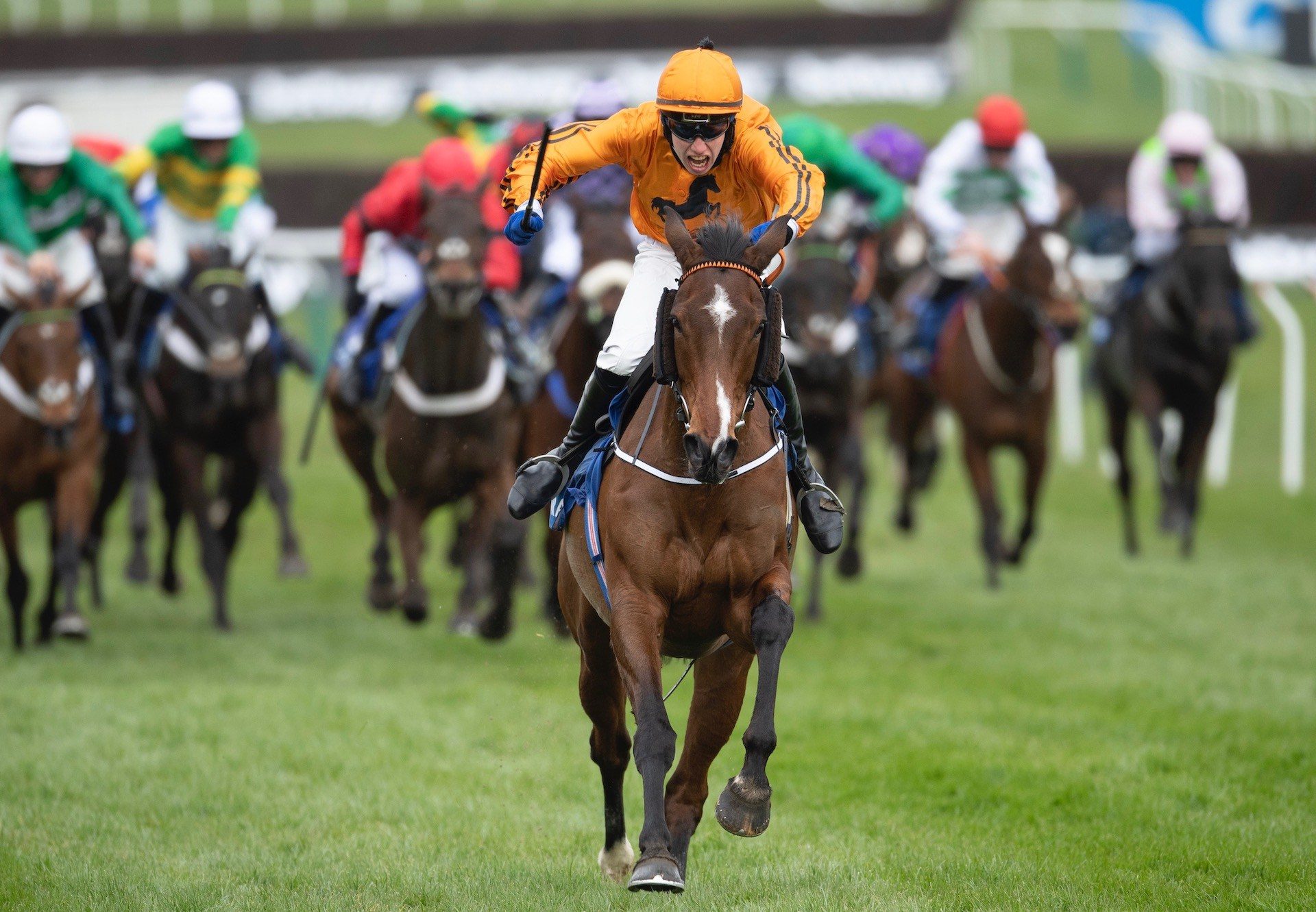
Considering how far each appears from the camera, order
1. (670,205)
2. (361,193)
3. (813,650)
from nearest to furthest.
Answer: (670,205) < (813,650) < (361,193)

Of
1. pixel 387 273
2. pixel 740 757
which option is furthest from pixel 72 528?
pixel 740 757

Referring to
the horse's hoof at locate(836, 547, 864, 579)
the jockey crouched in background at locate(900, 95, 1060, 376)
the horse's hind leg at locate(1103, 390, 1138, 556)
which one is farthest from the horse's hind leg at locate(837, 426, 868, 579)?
the horse's hind leg at locate(1103, 390, 1138, 556)

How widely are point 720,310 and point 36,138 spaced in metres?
5.84

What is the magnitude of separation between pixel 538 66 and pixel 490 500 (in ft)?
62.7

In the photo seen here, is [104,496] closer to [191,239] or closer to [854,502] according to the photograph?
[191,239]

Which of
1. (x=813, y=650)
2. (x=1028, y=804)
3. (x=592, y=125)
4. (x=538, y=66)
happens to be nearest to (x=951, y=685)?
(x=813, y=650)

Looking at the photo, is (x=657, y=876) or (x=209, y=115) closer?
(x=657, y=876)

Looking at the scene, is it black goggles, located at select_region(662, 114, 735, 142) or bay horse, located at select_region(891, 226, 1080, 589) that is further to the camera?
bay horse, located at select_region(891, 226, 1080, 589)

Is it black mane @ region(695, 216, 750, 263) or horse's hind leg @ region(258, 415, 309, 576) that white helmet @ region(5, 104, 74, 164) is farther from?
black mane @ region(695, 216, 750, 263)

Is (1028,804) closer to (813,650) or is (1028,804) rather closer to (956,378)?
(813,650)

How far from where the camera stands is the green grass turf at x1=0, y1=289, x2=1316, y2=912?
16.5 ft

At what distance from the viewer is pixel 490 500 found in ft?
28.4

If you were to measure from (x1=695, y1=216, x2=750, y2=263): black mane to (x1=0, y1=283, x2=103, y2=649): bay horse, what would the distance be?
5.20 metres

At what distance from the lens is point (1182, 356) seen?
12422mm
